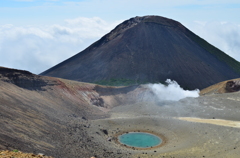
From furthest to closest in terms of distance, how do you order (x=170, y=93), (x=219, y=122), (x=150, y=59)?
(x=150, y=59) → (x=170, y=93) → (x=219, y=122)

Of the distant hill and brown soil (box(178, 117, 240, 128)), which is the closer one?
brown soil (box(178, 117, 240, 128))

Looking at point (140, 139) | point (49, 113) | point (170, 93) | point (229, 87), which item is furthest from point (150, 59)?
point (49, 113)

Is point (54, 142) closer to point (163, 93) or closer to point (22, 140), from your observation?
→ point (22, 140)

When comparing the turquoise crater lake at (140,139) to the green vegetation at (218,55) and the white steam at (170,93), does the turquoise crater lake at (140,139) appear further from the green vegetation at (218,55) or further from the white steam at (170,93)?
the green vegetation at (218,55)

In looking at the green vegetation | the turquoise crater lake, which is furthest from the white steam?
the green vegetation

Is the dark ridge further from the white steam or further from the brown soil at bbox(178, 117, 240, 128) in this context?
the white steam

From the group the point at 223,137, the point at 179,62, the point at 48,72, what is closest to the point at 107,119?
the point at 223,137

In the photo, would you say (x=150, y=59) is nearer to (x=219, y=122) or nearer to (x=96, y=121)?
(x=96, y=121)
